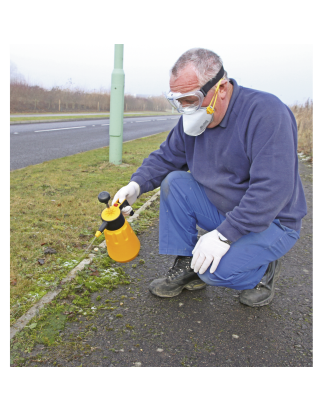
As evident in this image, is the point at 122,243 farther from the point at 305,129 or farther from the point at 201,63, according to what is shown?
the point at 305,129

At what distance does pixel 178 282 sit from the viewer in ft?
8.90

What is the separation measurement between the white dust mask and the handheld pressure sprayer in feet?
2.46

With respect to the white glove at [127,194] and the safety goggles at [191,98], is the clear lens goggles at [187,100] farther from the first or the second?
the white glove at [127,194]

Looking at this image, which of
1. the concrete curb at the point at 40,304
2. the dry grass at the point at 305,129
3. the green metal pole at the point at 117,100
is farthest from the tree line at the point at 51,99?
the concrete curb at the point at 40,304

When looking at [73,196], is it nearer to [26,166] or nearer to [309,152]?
[26,166]

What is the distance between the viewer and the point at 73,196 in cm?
506

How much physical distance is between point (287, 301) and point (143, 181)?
5.07 feet

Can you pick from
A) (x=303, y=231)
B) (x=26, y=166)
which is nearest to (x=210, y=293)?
(x=303, y=231)

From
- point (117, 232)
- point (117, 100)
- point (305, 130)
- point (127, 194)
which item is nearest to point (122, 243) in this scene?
point (117, 232)

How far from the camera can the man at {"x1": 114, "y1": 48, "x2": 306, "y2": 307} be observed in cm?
199

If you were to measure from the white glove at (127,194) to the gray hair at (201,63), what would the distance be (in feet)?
3.01

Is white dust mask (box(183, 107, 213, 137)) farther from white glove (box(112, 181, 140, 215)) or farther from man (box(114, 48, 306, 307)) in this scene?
white glove (box(112, 181, 140, 215))

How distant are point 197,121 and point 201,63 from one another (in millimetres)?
371

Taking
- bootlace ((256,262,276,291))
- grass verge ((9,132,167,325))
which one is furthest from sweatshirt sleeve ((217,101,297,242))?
grass verge ((9,132,167,325))
